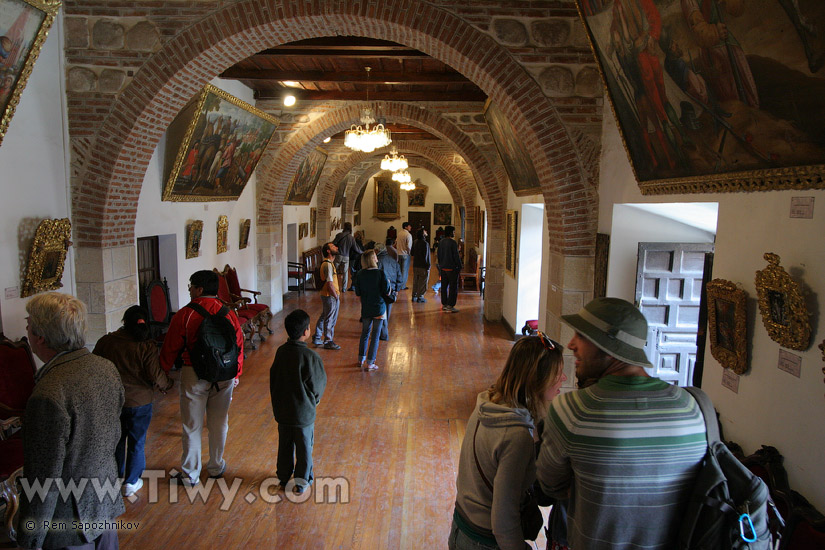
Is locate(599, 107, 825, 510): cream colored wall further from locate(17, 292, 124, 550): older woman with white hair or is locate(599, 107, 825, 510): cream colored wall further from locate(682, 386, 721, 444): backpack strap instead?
locate(17, 292, 124, 550): older woman with white hair

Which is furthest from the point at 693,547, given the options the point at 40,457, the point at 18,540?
the point at 18,540

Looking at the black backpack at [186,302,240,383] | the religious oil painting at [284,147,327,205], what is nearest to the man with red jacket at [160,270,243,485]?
the black backpack at [186,302,240,383]

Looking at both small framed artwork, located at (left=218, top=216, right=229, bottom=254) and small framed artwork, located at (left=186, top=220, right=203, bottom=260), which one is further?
small framed artwork, located at (left=218, top=216, right=229, bottom=254)

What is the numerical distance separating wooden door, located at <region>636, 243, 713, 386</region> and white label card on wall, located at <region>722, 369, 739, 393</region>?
64.0 inches

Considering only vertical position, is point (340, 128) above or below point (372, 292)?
above

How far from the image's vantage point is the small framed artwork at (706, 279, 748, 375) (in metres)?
2.96

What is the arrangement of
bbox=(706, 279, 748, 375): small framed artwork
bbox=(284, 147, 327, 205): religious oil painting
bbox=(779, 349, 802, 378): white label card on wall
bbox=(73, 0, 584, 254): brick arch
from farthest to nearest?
bbox=(284, 147, 327, 205): religious oil painting
bbox=(73, 0, 584, 254): brick arch
bbox=(706, 279, 748, 375): small framed artwork
bbox=(779, 349, 802, 378): white label card on wall

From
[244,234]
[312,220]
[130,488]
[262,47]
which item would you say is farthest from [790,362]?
[312,220]

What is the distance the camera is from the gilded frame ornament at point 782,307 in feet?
7.99

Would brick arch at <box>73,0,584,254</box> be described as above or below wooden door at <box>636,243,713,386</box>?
above

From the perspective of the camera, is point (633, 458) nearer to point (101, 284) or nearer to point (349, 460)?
point (349, 460)

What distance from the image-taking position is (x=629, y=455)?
64.4 inches

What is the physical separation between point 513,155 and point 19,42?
581cm

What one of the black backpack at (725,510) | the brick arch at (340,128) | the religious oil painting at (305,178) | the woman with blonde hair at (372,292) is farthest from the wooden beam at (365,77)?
the black backpack at (725,510)
